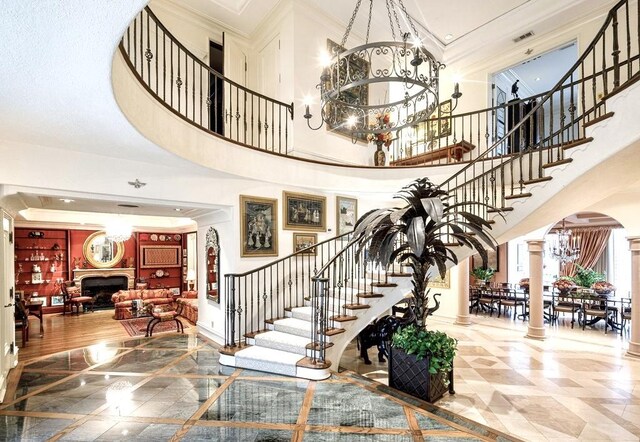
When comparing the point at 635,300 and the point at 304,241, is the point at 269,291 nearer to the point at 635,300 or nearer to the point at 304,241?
the point at 304,241

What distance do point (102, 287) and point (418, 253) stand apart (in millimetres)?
Answer: 11402

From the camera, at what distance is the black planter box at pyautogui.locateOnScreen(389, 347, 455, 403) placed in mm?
3465

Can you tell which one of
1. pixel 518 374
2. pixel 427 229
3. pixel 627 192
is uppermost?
pixel 627 192

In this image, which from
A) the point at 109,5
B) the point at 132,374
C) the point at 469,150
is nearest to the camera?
the point at 109,5

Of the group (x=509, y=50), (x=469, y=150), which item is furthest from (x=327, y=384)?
(x=509, y=50)

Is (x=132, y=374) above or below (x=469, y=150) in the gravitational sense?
below

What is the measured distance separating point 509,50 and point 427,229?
667 cm

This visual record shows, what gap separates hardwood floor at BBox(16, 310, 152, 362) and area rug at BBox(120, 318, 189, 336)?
0.14 metres

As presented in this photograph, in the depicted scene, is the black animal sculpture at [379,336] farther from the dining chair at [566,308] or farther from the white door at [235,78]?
the dining chair at [566,308]

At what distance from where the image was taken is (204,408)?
124 inches

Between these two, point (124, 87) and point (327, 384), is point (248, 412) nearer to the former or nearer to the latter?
point (327, 384)

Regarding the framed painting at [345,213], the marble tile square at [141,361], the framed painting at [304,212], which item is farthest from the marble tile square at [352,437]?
the framed painting at [345,213]

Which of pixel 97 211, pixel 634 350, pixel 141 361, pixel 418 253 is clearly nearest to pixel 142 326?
pixel 97 211

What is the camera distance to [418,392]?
3512mm
